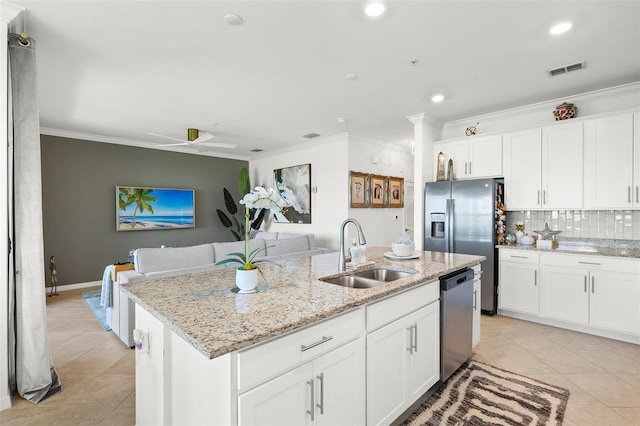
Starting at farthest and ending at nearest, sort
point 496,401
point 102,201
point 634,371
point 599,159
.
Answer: point 102,201 < point 599,159 < point 634,371 < point 496,401

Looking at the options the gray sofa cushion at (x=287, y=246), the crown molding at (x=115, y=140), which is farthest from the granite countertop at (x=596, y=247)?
the crown molding at (x=115, y=140)

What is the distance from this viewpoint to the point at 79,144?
529cm

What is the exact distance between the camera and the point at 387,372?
1732 mm

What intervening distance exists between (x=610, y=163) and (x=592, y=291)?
1.36 m

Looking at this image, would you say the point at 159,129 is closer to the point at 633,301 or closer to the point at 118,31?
the point at 118,31

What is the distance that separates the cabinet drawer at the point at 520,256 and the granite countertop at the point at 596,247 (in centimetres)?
5

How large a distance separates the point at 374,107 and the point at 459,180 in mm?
1512

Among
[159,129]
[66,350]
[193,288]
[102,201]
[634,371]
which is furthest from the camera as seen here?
[102,201]

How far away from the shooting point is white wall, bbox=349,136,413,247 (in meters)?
5.62

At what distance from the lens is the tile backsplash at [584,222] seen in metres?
3.42

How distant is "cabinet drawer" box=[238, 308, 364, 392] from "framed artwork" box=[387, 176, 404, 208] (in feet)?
16.1

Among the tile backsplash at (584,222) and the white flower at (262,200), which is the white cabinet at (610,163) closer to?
the tile backsplash at (584,222)

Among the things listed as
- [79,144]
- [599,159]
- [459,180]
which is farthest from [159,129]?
[599,159]

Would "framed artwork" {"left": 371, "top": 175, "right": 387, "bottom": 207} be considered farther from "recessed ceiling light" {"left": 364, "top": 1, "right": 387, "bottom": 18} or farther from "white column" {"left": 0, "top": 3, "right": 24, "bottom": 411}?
→ "white column" {"left": 0, "top": 3, "right": 24, "bottom": 411}
